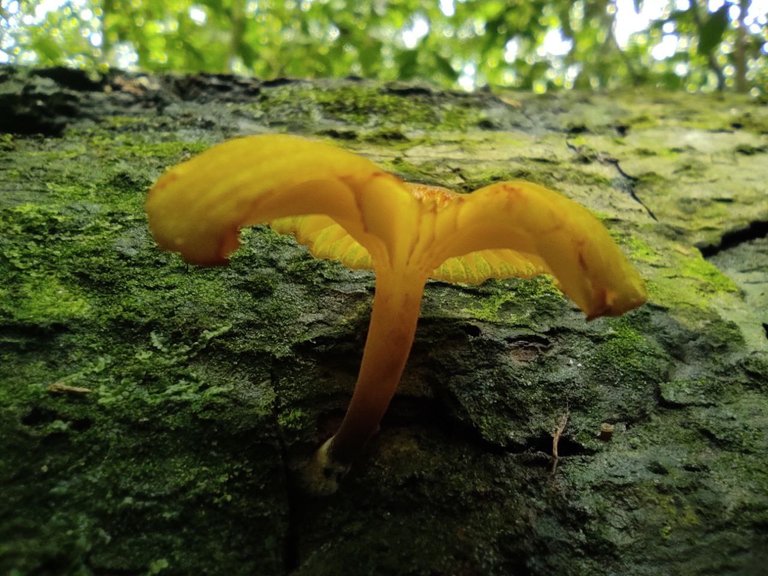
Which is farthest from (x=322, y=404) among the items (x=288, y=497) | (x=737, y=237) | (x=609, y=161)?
(x=609, y=161)

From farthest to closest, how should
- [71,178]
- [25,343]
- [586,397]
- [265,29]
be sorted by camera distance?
[265,29], [71,178], [586,397], [25,343]

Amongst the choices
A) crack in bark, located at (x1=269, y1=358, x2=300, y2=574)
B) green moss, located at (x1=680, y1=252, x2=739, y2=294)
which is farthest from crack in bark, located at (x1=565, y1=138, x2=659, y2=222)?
crack in bark, located at (x1=269, y1=358, x2=300, y2=574)

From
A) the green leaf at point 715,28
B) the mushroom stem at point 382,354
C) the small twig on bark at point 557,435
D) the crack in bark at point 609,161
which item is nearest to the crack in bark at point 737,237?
the crack in bark at point 609,161

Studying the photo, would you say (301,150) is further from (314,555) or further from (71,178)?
(71,178)

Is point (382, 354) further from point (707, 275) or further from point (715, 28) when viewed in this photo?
point (715, 28)

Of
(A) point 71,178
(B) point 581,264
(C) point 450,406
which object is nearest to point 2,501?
(C) point 450,406

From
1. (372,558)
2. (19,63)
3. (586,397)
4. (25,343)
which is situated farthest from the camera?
(19,63)

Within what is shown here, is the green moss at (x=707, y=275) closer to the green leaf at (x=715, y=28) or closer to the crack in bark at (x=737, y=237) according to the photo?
the crack in bark at (x=737, y=237)

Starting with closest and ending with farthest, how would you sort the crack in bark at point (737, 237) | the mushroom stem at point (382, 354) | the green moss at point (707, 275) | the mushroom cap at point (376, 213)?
the mushroom cap at point (376, 213), the mushroom stem at point (382, 354), the green moss at point (707, 275), the crack in bark at point (737, 237)
